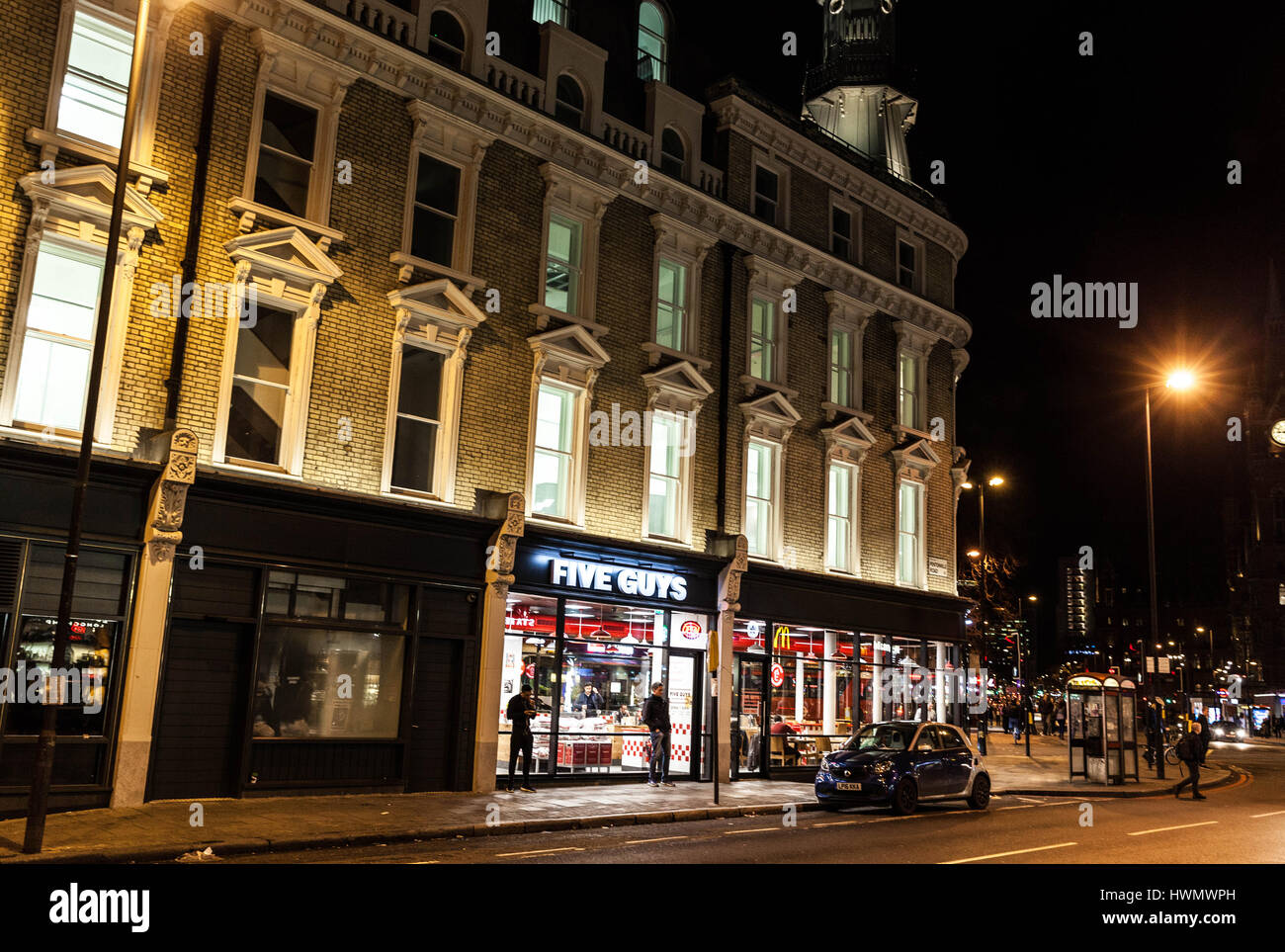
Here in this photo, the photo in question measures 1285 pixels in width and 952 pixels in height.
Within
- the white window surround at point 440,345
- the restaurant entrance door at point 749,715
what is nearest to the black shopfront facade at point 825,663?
the restaurant entrance door at point 749,715

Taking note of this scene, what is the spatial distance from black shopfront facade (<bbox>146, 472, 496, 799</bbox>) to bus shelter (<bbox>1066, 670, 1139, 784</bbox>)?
1712 cm

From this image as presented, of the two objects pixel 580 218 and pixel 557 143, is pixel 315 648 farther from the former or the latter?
pixel 557 143

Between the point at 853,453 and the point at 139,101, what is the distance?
1798 centimetres

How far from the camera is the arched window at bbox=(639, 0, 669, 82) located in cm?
2448

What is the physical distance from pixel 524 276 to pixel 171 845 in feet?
40.1

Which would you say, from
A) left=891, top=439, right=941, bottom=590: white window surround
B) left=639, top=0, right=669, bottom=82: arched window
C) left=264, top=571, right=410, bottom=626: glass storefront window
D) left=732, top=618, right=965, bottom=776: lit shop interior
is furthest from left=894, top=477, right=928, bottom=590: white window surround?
left=264, top=571, right=410, bottom=626: glass storefront window

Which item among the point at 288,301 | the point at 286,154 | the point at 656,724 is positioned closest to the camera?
the point at 288,301

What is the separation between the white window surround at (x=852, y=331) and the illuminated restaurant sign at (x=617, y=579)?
6.94m

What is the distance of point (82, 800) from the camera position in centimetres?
1415

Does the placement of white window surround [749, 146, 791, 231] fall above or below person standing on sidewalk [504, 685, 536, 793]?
above

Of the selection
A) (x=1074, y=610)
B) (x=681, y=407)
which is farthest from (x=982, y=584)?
(x=1074, y=610)

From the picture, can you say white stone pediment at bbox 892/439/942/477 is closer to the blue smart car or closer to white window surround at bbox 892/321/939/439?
white window surround at bbox 892/321/939/439

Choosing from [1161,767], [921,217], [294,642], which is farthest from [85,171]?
[1161,767]

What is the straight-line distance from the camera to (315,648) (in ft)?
56.1
